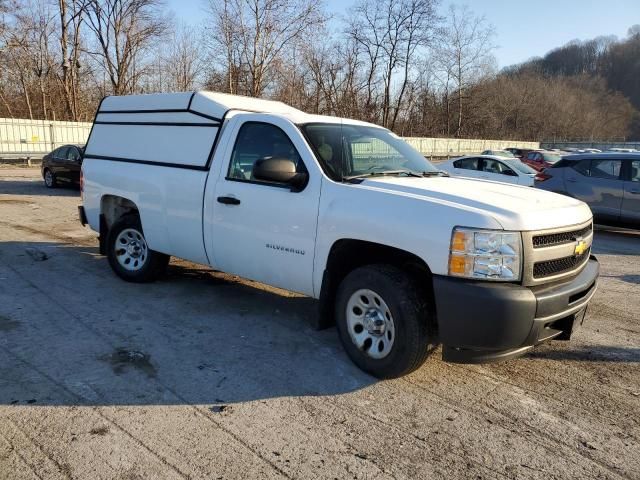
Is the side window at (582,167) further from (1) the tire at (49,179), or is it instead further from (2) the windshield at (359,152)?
(1) the tire at (49,179)

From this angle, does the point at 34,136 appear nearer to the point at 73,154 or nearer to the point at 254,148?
the point at 73,154

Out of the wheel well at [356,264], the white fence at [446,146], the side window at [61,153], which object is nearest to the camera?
the wheel well at [356,264]

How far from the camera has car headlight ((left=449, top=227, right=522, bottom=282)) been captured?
10.8ft

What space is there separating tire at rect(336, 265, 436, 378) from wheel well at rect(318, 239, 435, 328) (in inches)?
4.6

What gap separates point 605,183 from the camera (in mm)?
10711

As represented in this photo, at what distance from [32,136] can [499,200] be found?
97.9 ft

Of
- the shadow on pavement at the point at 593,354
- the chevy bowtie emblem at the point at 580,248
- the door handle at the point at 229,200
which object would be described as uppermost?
the door handle at the point at 229,200

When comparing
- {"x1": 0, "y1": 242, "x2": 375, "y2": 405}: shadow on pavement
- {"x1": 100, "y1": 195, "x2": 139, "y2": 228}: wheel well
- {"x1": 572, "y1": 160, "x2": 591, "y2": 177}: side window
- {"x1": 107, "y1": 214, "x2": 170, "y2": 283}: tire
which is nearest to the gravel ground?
{"x1": 0, "y1": 242, "x2": 375, "y2": 405}: shadow on pavement

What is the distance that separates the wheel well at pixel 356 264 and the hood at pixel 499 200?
0.45 m

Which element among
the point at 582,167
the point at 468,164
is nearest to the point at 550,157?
the point at 468,164

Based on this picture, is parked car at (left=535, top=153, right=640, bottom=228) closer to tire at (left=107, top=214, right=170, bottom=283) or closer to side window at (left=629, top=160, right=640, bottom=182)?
side window at (left=629, top=160, right=640, bottom=182)

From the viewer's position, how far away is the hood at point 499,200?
3395mm

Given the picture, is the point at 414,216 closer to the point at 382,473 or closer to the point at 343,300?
the point at 343,300

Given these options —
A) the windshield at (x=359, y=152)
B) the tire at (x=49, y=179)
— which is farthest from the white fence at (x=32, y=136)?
the windshield at (x=359, y=152)
